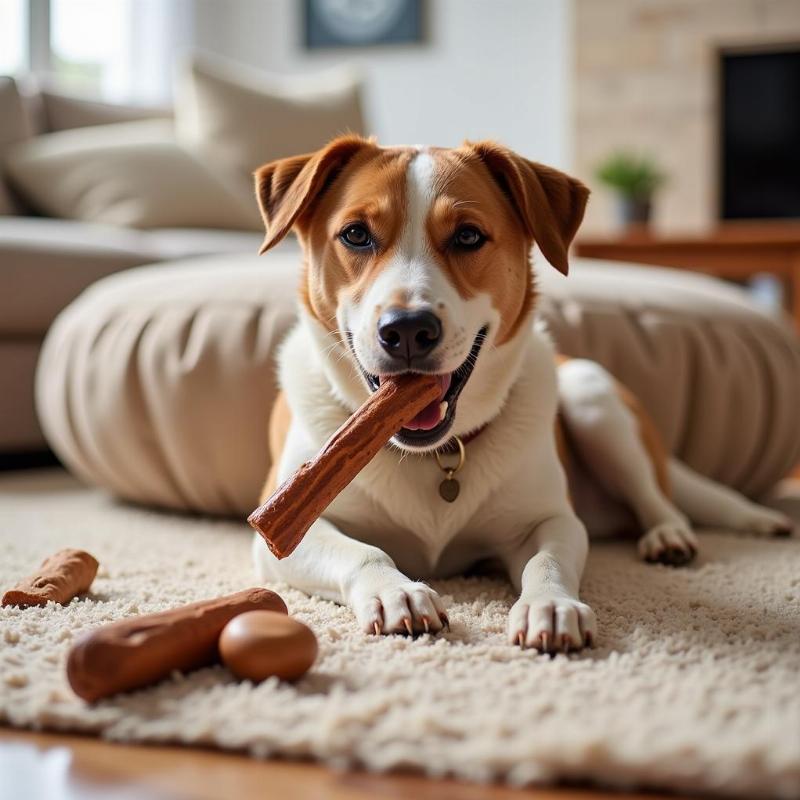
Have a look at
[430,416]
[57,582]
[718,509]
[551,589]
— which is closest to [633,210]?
[718,509]

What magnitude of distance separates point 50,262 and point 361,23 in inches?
161

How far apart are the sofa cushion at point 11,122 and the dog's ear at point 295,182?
2.66 m

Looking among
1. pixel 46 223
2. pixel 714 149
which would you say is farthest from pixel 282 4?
pixel 46 223

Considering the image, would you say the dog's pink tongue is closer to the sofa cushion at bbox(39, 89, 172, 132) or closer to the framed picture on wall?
the sofa cushion at bbox(39, 89, 172, 132)

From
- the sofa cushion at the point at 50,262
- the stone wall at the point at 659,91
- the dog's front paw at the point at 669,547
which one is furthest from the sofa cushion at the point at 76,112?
the dog's front paw at the point at 669,547

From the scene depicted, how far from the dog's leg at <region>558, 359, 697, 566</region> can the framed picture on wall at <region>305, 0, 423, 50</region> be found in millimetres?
4994

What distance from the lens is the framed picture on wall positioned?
21.1 feet

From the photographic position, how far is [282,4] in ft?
21.8

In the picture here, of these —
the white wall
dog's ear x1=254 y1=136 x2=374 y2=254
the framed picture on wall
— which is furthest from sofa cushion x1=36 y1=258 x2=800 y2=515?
the framed picture on wall

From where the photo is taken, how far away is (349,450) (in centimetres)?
137

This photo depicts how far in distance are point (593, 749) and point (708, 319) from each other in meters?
1.62

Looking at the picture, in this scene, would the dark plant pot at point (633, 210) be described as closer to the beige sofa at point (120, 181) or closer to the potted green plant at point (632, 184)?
the potted green plant at point (632, 184)

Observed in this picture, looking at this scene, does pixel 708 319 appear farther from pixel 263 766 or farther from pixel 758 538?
pixel 263 766

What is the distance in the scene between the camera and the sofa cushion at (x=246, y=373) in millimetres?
2137
